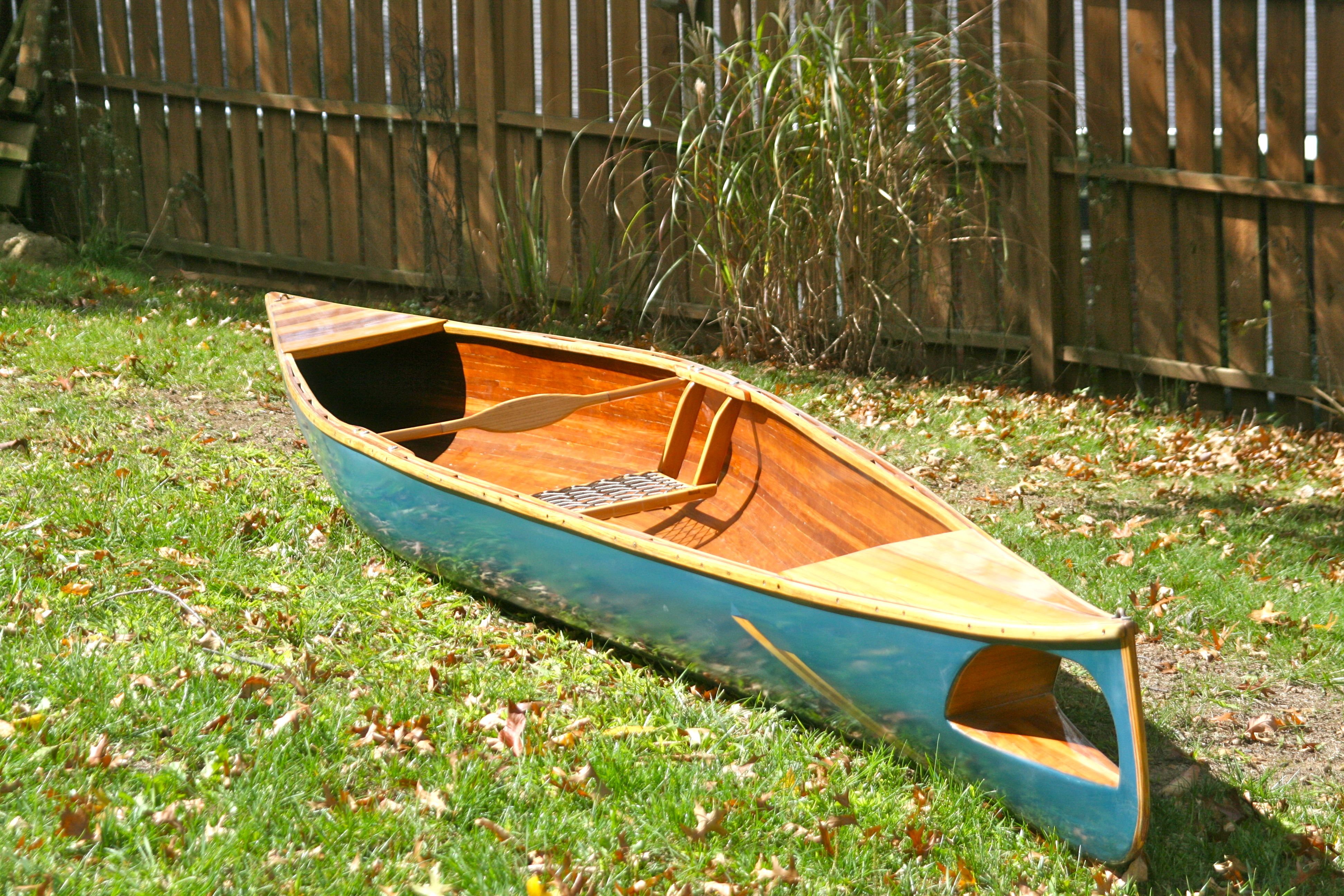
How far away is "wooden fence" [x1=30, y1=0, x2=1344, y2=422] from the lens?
6.32 m

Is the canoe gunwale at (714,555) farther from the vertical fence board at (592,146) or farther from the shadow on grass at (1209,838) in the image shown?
the vertical fence board at (592,146)

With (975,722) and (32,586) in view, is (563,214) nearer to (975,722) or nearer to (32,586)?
(32,586)

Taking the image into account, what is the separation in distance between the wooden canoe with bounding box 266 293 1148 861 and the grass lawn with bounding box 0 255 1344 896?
0.17 meters

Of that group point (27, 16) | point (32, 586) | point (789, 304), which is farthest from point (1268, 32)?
point (27, 16)

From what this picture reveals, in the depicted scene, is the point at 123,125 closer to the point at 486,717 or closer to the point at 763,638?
the point at 486,717

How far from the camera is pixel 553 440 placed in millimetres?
5008

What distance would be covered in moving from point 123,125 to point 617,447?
6265 millimetres

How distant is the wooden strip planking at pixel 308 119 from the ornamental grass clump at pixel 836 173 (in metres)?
2.86

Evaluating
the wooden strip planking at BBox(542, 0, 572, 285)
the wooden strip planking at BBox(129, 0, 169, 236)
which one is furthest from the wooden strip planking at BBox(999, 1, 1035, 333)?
the wooden strip planking at BBox(129, 0, 169, 236)

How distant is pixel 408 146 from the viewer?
27.7ft

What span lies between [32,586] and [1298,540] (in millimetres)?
4509

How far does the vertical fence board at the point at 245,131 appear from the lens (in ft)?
28.7

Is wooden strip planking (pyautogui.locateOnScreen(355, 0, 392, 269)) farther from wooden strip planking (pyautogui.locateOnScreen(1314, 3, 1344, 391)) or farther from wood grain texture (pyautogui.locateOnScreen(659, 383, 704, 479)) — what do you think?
wooden strip planking (pyautogui.locateOnScreen(1314, 3, 1344, 391))

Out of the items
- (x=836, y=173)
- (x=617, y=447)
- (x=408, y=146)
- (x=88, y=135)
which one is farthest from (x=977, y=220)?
(x=88, y=135)
